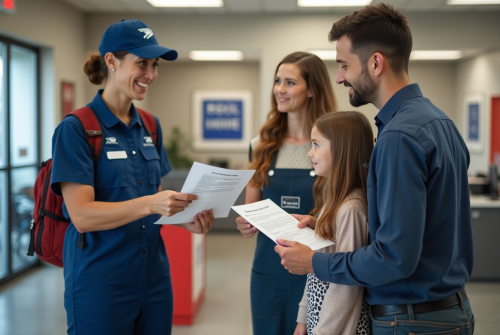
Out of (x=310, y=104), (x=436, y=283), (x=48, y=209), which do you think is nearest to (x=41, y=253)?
(x=48, y=209)

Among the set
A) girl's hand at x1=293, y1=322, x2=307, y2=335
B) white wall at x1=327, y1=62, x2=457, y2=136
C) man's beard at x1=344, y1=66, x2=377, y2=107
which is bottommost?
girl's hand at x1=293, y1=322, x2=307, y2=335

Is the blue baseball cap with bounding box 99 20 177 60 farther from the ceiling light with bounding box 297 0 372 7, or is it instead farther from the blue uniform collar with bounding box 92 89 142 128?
the ceiling light with bounding box 297 0 372 7

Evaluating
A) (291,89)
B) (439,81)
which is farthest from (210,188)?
(439,81)

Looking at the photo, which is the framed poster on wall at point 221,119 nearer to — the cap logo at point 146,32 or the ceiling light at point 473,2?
the ceiling light at point 473,2

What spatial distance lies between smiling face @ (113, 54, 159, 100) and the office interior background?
7.49 ft

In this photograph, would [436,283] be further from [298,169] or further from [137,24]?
→ [137,24]

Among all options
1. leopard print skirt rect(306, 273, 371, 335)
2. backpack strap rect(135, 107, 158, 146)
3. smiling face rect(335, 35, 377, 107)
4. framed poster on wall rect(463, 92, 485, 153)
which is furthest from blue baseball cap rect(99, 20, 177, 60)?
framed poster on wall rect(463, 92, 485, 153)

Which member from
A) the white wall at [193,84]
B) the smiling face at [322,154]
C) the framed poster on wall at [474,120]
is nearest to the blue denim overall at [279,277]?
the smiling face at [322,154]

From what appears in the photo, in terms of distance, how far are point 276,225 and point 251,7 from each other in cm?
538

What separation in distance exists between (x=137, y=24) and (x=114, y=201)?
28.7 inches

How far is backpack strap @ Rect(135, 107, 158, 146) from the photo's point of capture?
205 centimetres

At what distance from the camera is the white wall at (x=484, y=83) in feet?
25.0

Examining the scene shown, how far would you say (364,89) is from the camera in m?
1.37

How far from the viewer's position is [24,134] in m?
5.44
